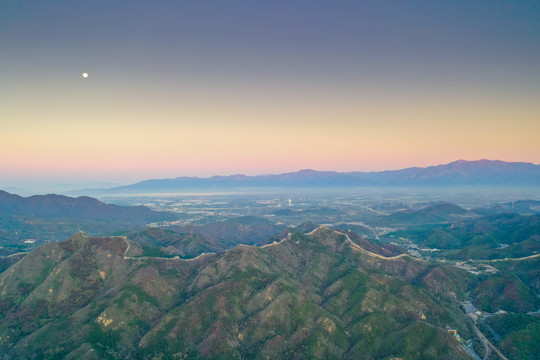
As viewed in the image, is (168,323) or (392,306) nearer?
(168,323)

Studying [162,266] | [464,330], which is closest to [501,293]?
[464,330]

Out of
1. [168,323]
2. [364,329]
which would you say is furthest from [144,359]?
[364,329]

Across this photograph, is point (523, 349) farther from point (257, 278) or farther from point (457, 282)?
point (257, 278)

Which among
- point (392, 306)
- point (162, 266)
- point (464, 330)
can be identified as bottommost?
point (464, 330)

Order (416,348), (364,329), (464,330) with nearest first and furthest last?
(416,348) < (364,329) < (464,330)

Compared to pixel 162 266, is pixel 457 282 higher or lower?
lower

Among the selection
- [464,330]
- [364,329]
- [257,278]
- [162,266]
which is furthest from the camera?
[162,266]

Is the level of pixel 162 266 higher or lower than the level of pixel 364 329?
higher

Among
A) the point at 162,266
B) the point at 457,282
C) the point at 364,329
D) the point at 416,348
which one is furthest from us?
the point at 457,282

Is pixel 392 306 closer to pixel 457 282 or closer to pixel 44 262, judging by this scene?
pixel 457 282
